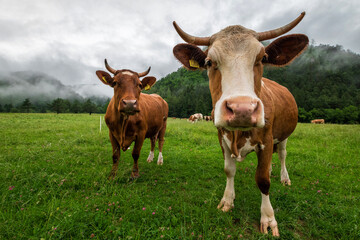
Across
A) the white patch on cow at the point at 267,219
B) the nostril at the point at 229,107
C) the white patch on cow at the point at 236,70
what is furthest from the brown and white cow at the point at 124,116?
the white patch on cow at the point at 267,219

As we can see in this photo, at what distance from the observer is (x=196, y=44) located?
2.83 meters

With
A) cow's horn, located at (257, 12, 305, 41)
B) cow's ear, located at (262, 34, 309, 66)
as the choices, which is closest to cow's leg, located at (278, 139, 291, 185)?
cow's ear, located at (262, 34, 309, 66)

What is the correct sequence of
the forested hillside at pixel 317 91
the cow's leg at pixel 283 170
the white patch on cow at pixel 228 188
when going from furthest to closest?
the forested hillside at pixel 317 91 → the cow's leg at pixel 283 170 → the white patch on cow at pixel 228 188

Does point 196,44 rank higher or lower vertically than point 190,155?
higher

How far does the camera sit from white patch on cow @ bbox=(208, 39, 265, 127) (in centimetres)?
194

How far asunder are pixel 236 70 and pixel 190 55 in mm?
1168

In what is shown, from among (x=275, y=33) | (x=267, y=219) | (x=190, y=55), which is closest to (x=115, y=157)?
(x=190, y=55)

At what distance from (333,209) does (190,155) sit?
4.31 metres

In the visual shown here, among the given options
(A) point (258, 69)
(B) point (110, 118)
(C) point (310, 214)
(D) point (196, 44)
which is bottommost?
(C) point (310, 214)

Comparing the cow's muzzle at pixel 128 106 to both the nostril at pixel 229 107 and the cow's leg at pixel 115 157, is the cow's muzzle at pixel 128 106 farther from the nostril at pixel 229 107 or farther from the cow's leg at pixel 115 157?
the nostril at pixel 229 107

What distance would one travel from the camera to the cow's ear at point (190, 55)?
2.86m

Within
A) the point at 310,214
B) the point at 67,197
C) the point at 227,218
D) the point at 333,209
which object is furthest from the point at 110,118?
the point at 333,209

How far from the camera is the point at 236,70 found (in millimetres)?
2104

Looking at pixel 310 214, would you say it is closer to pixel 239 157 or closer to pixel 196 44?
pixel 239 157
